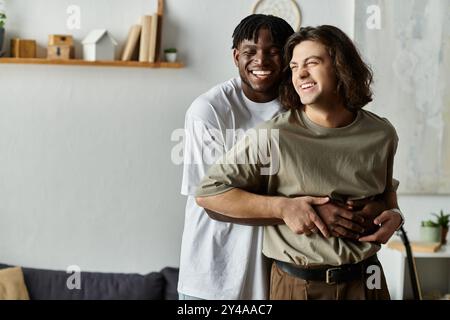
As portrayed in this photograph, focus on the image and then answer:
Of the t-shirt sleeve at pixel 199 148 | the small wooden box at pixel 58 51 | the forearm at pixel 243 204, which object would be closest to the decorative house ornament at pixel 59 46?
the small wooden box at pixel 58 51

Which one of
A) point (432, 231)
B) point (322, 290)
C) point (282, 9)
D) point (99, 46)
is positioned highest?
point (282, 9)

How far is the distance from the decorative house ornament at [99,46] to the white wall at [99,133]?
0.08m

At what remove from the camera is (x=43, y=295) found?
3588 mm

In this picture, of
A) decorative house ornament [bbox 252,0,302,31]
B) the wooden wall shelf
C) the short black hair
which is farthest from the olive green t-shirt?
decorative house ornament [bbox 252,0,302,31]

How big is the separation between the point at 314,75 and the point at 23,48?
2095mm

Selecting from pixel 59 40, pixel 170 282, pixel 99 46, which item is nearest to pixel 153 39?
pixel 99 46

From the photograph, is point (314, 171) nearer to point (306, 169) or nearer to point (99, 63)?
point (306, 169)

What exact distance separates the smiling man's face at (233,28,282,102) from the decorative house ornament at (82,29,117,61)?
1.66 meters

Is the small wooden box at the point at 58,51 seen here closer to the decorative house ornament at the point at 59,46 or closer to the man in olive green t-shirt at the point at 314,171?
the decorative house ornament at the point at 59,46

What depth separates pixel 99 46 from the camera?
11.3 ft

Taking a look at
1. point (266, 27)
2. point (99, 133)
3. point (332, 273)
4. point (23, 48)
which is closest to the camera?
point (332, 273)

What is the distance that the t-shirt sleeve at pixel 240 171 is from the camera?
1.64 meters

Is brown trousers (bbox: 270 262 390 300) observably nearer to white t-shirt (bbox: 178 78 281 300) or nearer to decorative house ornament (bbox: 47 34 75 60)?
white t-shirt (bbox: 178 78 281 300)

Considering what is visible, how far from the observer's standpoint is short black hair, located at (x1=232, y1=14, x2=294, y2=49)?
1857mm
